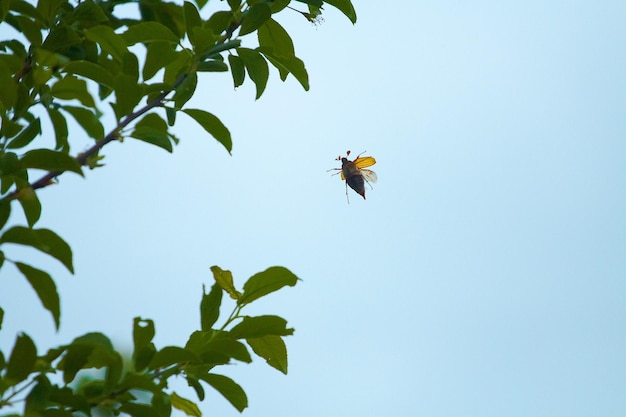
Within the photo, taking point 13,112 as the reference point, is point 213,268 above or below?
below

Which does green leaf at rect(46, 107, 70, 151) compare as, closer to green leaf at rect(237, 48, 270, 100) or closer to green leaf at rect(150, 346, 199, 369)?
green leaf at rect(237, 48, 270, 100)

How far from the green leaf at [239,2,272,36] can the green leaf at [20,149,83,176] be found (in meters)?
0.84

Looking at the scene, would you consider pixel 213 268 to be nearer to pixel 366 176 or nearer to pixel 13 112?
pixel 13 112

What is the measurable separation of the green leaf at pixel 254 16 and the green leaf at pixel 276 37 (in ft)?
1.19

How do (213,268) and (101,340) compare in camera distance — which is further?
(213,268)

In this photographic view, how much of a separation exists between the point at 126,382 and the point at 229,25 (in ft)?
4.11

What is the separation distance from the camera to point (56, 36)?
2865mm

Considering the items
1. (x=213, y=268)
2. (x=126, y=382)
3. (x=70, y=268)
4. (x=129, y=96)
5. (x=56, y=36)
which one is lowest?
(x=126, y=382)

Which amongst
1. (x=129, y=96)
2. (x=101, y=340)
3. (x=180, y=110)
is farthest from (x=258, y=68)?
(x=101, y=340)

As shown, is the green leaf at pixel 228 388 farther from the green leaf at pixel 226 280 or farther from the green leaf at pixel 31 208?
the green leaf at pixel 31 208

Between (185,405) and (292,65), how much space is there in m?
1.22

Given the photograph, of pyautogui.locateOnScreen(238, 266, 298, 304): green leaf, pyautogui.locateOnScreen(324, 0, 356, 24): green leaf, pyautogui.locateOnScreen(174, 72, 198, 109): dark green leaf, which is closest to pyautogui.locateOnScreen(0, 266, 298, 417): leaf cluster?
pyautogui.locateOnScreen(238, 266, 298, 304): green leaf

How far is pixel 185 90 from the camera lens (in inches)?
101

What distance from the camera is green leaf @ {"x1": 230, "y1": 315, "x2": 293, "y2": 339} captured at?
8.09 feet
